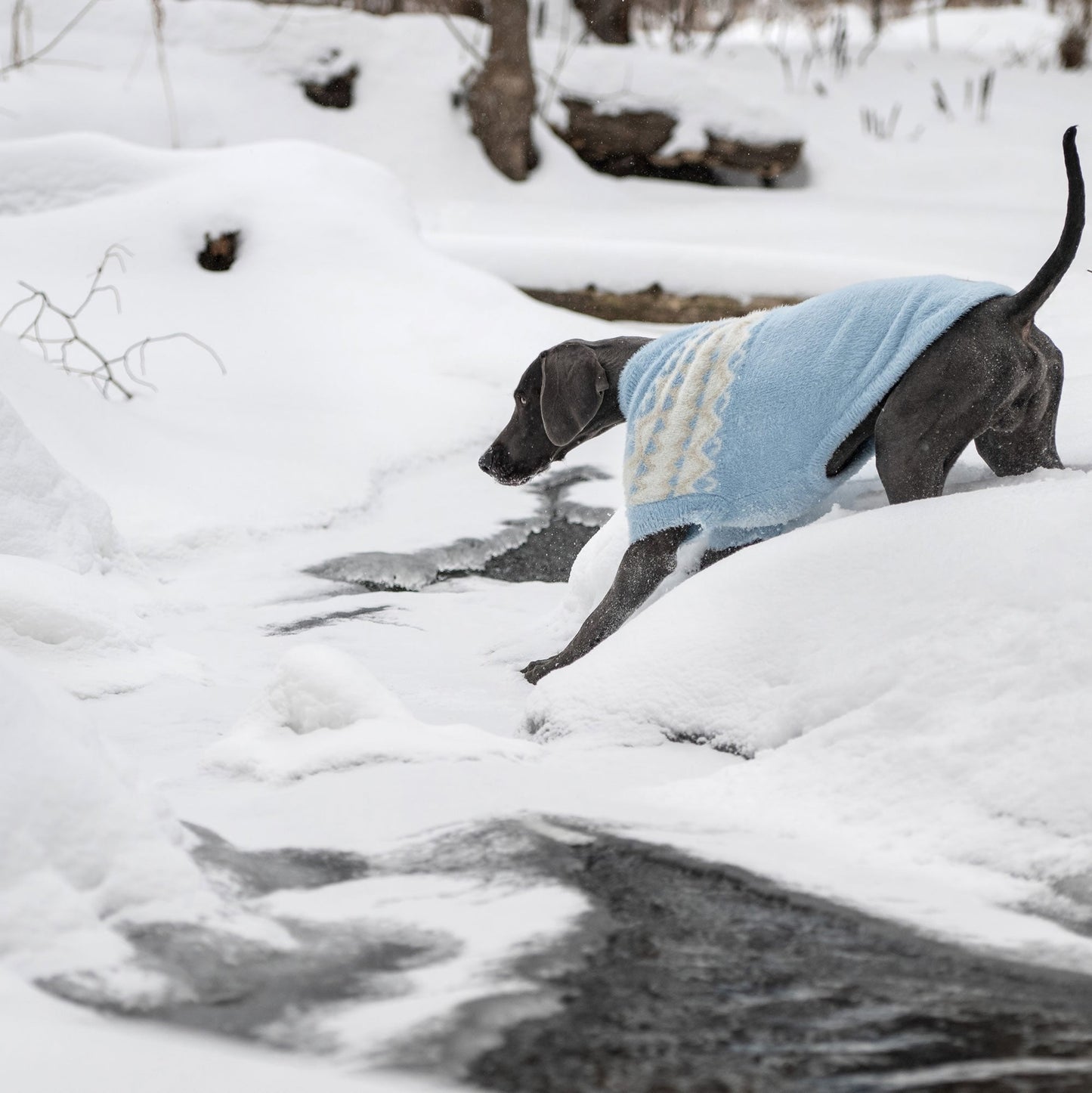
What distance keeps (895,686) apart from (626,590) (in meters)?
1.08

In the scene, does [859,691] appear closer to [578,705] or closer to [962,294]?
[578,705]

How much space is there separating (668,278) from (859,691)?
227 inches

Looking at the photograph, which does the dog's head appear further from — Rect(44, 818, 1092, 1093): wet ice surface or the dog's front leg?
Rect(44, 818, 1092, 1093): wet ice surface

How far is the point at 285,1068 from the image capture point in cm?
133

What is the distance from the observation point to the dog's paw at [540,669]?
314 cm

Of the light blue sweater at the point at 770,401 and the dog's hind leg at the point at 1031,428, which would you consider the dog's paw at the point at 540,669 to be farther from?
the dog's hind leg at the point at 1031,428

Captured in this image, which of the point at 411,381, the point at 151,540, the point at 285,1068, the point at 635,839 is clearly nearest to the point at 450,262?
the point at 411,381

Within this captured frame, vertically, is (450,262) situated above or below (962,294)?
below

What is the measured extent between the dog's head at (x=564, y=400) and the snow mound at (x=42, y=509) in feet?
3.76

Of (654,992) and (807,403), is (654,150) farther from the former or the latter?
(654,992)

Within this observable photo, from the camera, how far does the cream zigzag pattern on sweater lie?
306cm

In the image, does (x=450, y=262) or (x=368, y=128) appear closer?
(x=450, y=262)

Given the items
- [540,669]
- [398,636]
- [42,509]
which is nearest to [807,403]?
[540,669]

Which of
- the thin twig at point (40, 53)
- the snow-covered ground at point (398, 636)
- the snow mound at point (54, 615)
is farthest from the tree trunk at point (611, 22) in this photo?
the snow mound at point (54, 615)
